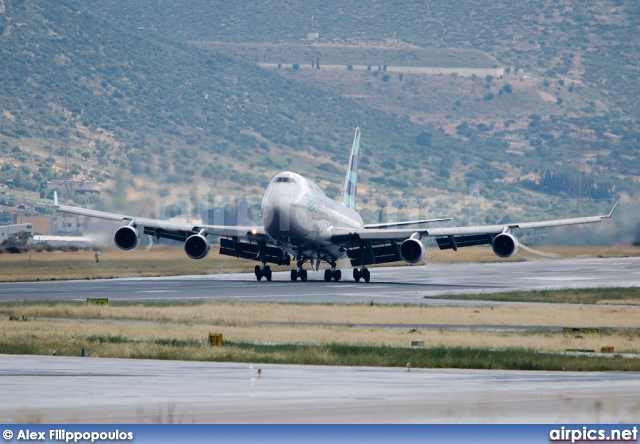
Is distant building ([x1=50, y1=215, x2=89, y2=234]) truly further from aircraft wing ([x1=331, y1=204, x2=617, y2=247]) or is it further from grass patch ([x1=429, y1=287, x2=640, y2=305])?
grass patch ([x1=429, y1=287, x2=640, y2=305])

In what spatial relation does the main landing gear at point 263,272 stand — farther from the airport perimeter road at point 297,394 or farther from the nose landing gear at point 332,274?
the airport perimeter road at point 297,394

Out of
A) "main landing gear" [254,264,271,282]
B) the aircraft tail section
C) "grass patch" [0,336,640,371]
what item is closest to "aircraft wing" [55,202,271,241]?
"main landing gear" [254,264,271,282]

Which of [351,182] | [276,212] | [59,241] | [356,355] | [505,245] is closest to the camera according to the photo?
[356,355]

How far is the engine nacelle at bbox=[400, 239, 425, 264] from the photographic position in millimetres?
59188

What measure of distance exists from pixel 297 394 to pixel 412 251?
39638 mm

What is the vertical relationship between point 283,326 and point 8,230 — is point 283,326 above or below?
below

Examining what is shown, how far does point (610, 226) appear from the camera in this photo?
83188 millimetres

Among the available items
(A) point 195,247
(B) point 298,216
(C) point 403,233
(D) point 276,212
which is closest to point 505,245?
(C) point 403,233

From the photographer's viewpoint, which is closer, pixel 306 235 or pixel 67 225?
pixel 306 235

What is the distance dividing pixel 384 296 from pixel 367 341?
63.8 ft

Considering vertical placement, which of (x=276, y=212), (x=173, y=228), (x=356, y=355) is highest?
(x=173, y=228)

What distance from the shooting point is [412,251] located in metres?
59.5

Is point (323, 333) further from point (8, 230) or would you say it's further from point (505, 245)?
point (8, 230)

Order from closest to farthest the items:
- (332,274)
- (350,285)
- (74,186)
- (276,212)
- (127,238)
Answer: (276,212) → (350,285) → (127,238) → (332,274) → (74,186)
